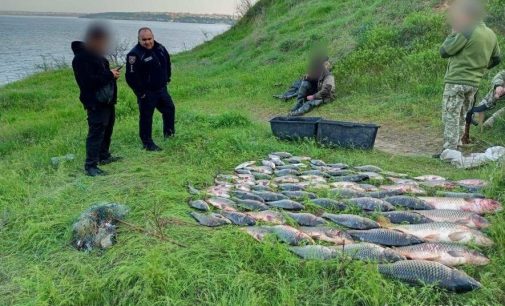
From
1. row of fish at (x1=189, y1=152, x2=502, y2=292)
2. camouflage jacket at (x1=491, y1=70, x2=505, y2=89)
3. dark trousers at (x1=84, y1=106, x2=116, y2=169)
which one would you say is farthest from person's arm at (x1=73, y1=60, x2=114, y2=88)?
Result: camouflage jacket at (x1=491, y1=70, x2=505, y2=89)

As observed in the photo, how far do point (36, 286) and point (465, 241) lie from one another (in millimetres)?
→ 3132

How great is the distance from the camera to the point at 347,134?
20.8 ft

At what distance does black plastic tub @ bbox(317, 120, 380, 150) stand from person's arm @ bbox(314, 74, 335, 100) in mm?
3210

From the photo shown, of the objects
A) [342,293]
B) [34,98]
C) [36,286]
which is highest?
[342,293]

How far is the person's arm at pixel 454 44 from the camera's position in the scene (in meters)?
5.48

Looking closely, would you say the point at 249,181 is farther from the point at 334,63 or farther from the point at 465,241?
the point at 334,63

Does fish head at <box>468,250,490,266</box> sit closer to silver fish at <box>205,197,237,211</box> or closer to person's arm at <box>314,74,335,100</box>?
silver fish at <box>205,197,237,211</box>

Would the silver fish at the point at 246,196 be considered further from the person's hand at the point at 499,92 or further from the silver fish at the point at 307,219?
the person's hand at the point at 499,92

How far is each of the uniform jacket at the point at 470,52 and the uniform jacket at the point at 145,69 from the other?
3927mm

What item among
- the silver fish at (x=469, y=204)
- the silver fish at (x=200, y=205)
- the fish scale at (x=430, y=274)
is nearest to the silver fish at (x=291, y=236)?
the fish scale at (x=430, y=274)

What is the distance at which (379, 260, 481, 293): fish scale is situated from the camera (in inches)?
112

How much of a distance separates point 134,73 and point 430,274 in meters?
4.91

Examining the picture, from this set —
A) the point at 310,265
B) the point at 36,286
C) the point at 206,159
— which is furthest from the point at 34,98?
the point at 310,265

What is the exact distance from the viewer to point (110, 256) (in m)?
3.47
